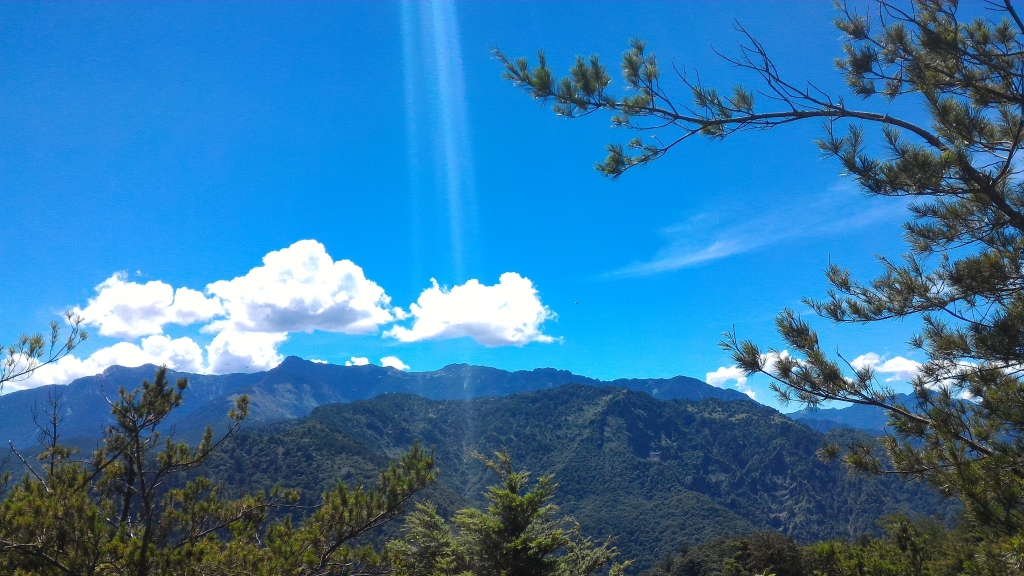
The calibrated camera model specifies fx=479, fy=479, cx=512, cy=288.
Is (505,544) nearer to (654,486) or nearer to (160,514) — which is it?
(160,514)

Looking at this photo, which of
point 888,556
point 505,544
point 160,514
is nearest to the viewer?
point 160,514

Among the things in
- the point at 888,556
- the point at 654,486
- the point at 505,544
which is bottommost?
the point at 654,486

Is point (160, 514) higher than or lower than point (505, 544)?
higher

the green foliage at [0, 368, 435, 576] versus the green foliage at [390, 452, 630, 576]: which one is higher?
the green foliage at [0, 368, 435, 576]

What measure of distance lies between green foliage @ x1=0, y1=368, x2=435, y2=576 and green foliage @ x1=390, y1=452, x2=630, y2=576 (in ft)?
4.11

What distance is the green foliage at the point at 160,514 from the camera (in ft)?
14.2

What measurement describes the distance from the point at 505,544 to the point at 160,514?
4858mm

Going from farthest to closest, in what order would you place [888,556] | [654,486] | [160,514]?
[654,486] < [888,556] < [160,514]

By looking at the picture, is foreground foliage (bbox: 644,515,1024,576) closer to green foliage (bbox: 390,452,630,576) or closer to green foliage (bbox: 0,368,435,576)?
green foliage (bbox: 390,452,630,576)

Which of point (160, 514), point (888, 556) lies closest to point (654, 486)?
point (888, 556)

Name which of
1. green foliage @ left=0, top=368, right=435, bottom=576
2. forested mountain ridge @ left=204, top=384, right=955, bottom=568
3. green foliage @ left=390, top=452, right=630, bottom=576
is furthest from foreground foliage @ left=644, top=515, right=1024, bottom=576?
forested mountain ridge @ left=204, top=384, right=955, bottom=568

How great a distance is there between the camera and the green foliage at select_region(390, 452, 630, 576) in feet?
25.4

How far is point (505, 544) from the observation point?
7730 mm

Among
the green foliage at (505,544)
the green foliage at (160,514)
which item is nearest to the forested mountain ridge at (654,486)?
the green foliage at (505,544)
